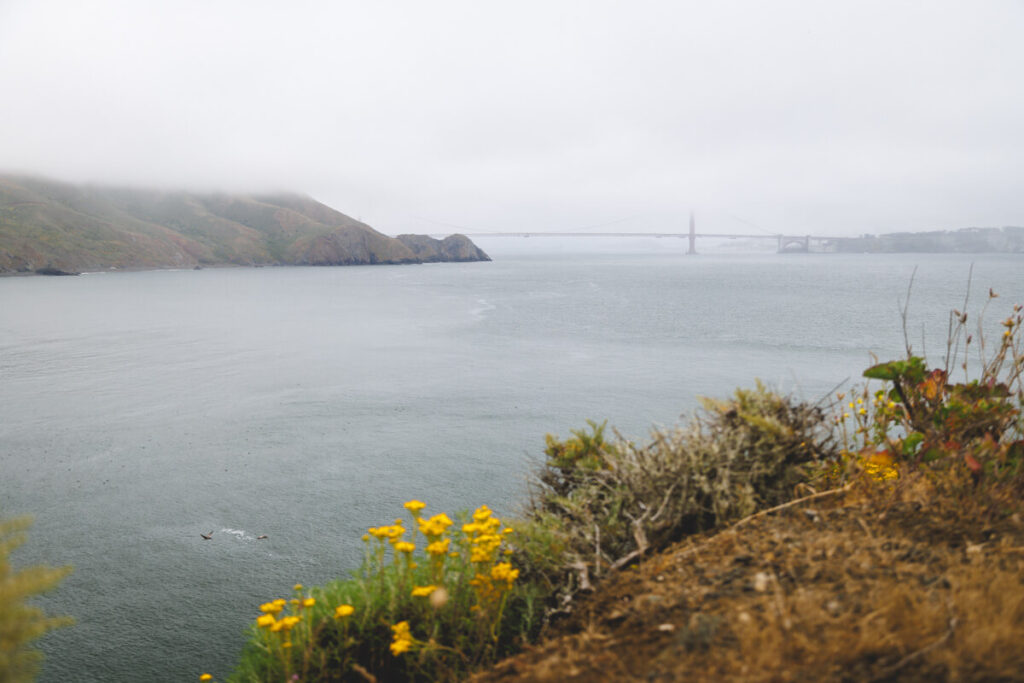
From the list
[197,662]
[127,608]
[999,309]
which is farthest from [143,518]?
[999,309]

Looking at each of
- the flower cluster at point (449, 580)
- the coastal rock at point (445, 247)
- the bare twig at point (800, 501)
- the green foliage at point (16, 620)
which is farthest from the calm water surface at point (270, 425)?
the coastal rock at point (445, 247)

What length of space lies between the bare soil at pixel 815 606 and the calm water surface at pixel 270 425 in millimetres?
3597

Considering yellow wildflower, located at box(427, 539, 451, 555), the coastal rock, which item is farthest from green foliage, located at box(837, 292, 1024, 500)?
the coastal rock

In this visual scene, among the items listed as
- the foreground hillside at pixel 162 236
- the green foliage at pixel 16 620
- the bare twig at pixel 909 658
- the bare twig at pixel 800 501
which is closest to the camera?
the bare twig at pixel 909 658

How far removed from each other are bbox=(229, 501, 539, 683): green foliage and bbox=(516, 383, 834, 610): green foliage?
28 centimetres

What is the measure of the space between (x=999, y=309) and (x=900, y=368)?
47.9 metres

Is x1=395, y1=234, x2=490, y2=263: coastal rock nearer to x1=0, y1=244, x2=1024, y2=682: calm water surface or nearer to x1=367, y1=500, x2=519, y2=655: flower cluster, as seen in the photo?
x1=0, y1=244, x2=1024, y2=682: calm water surface

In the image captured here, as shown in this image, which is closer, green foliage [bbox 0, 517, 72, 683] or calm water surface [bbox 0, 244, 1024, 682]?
green foliage [bbox 0, 517, 72, 683]

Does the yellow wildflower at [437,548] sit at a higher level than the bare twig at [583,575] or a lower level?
higher

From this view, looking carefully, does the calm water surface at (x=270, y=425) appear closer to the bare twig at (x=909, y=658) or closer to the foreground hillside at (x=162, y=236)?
the bare twig at (x=909, y=658)

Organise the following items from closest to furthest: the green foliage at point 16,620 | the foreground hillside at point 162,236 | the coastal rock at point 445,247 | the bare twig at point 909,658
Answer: the bare twig at point 909,658 → the green foliage at point 16,620 → the foreground hillside at point 162,236 → the coastal rock at point 445,247

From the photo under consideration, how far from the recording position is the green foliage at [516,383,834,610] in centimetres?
349

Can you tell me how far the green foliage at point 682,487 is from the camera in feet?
11.4

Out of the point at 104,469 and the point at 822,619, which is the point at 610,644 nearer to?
the point at 822,619
